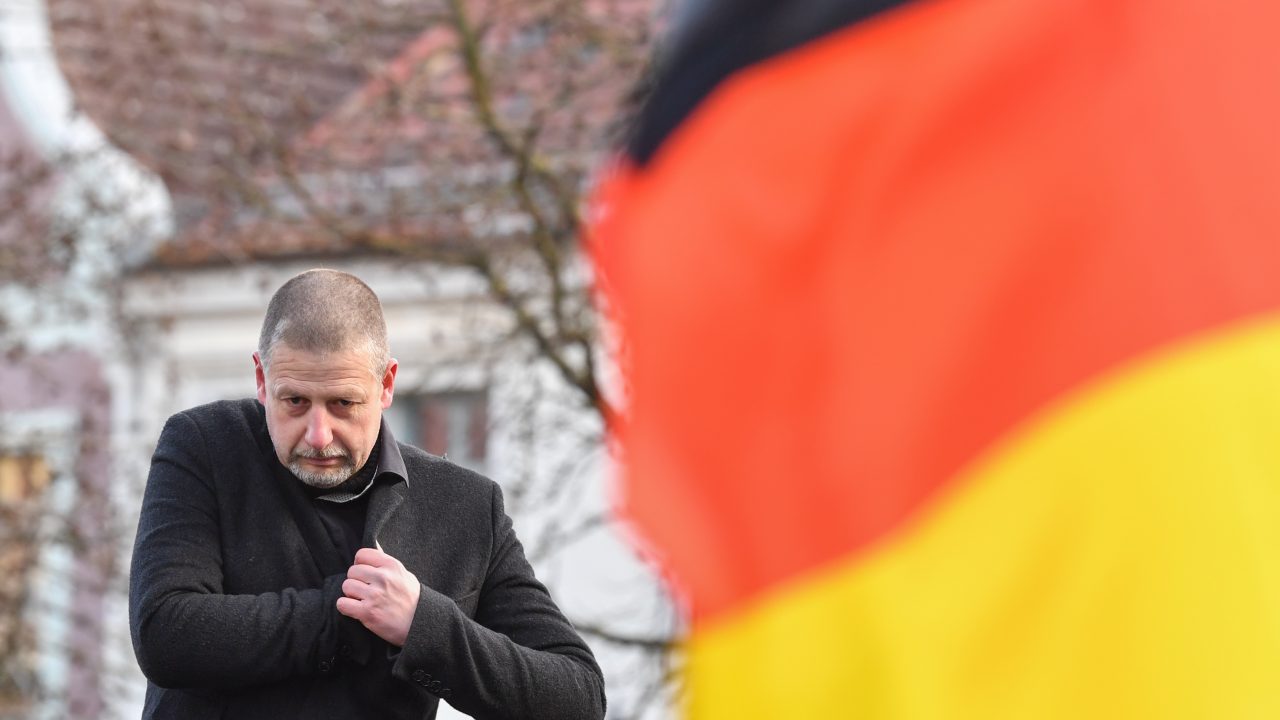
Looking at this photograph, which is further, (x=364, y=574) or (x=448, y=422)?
(x=448, y=422)

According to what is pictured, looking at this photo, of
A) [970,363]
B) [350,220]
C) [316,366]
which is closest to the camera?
[970,363]

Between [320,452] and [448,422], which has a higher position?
[448,422]

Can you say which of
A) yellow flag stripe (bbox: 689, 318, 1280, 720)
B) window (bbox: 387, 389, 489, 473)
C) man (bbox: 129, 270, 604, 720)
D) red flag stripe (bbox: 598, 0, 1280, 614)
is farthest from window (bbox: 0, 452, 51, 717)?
yellow flag stripe (bbox: 689, 318, 1280, 720)

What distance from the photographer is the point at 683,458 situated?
1904 millimetres

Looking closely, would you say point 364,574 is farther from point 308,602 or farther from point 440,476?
point 440,476

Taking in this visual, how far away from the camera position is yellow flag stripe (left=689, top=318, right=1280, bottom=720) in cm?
160

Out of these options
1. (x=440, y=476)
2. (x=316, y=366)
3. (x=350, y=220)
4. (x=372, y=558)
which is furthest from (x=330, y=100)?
(x=372, y=558)

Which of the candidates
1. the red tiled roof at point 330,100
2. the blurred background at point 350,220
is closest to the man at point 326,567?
the blurred background at point 350,220

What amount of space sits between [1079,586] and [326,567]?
1847mm

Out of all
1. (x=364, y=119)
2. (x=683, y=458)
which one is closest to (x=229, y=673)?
(x=683, y=458)

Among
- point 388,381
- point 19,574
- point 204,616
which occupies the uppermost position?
point 19,574

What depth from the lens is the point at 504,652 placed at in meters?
3.27

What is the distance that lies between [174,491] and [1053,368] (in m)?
1.85

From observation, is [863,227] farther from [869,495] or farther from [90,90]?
[90,90]
